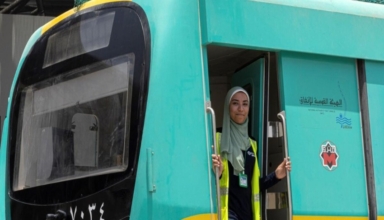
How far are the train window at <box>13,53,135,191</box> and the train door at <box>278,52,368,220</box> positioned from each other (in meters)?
1.15

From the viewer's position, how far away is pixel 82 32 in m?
5.04

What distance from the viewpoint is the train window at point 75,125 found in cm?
451

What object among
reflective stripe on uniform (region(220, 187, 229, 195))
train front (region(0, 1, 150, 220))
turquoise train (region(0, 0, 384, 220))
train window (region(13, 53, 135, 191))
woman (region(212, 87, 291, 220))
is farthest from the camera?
woman (region(212, 87, 291, 220))

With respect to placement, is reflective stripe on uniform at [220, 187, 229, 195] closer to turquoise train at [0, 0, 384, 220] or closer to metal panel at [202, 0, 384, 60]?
turquoise train at [0, 0, 384, 220]

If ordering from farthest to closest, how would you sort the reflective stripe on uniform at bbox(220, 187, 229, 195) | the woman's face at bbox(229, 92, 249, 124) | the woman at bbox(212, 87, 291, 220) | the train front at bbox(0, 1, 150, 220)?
the woman's face at bbox(229, 92, 249, 124)
the woman at bbox(212, 87, 291, 220)
the reflective stripe on uniform at bbox(220, 187, 229, 195)
the train front at bbox(0, 1, 150, 220)

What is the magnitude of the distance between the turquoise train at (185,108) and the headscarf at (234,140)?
0.51ft

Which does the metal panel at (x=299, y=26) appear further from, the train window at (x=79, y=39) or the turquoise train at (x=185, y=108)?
the train window at (x=79, y=39)

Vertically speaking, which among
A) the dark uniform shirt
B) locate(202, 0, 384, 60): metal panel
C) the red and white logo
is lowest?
the dark uniform shirt

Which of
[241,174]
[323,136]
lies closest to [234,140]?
[241,174]

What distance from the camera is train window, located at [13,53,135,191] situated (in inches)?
177

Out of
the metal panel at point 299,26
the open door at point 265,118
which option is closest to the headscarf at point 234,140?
the open door at point 265,118

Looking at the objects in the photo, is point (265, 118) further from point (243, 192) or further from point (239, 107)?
point (243, 192)

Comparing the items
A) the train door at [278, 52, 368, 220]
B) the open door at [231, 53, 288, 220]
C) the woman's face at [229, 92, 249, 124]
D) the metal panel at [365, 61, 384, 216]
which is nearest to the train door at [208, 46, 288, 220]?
the open door at [231, 53, 288, 220]

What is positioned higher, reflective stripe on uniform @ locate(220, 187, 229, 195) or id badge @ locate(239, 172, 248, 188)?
id badge @ locate(239, 172, 248, 188)
